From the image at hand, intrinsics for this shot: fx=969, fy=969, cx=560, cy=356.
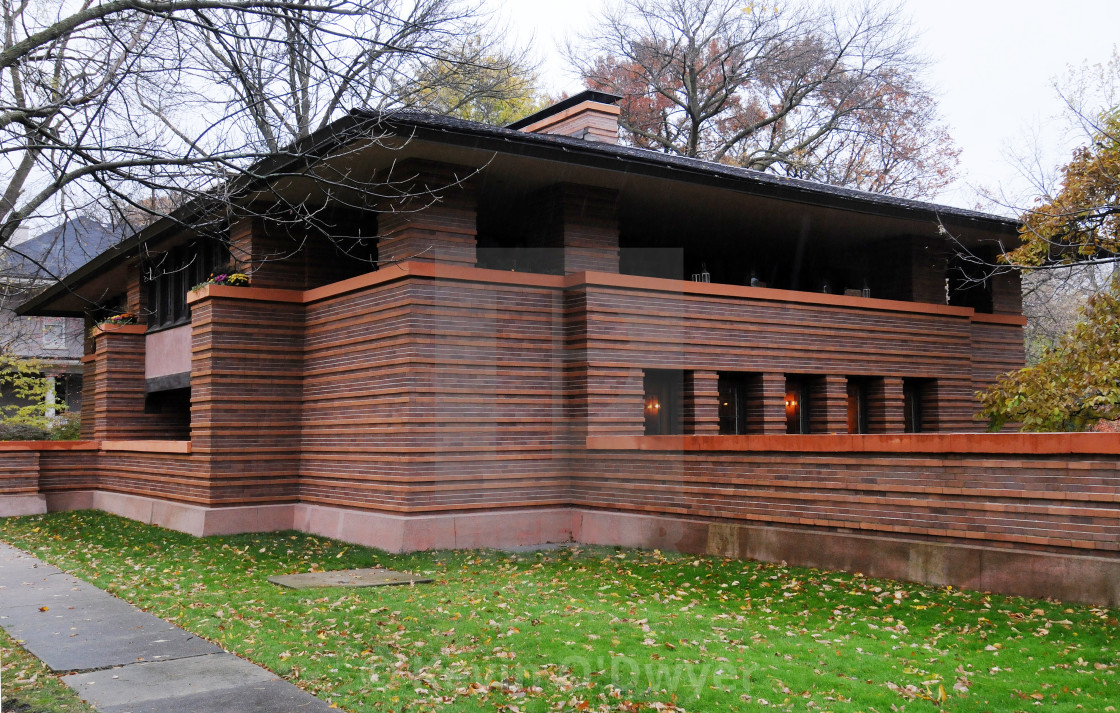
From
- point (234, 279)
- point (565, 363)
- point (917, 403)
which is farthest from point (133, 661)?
point (917, 403)

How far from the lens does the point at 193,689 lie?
6.33 m

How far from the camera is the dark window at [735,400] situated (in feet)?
52.7

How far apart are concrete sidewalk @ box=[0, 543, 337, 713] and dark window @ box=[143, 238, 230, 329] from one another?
856 cm

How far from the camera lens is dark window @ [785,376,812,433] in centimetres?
1688

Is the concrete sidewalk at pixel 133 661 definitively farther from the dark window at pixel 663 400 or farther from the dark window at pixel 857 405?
the dark window at pixel 857 405

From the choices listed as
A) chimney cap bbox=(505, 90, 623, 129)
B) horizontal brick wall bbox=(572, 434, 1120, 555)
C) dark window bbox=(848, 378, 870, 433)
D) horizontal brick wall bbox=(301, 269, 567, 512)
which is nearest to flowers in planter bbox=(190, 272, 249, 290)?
horizontal brick wall bbox=(301, 269, 567, 512)

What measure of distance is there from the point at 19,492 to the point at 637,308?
14267 millimetres

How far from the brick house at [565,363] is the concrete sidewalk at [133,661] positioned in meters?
4.19

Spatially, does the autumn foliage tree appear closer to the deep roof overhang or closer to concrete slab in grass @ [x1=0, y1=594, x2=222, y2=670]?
the deep roof overhang

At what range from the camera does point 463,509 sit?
13477mm

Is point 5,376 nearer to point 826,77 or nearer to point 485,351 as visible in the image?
point 485,351

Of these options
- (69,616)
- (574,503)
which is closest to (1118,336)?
(574,503)

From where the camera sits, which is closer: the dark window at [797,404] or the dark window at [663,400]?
the dark window at [663,400]

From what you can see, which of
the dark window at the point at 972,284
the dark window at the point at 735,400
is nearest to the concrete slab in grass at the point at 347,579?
the dark window at the point at 735,400
